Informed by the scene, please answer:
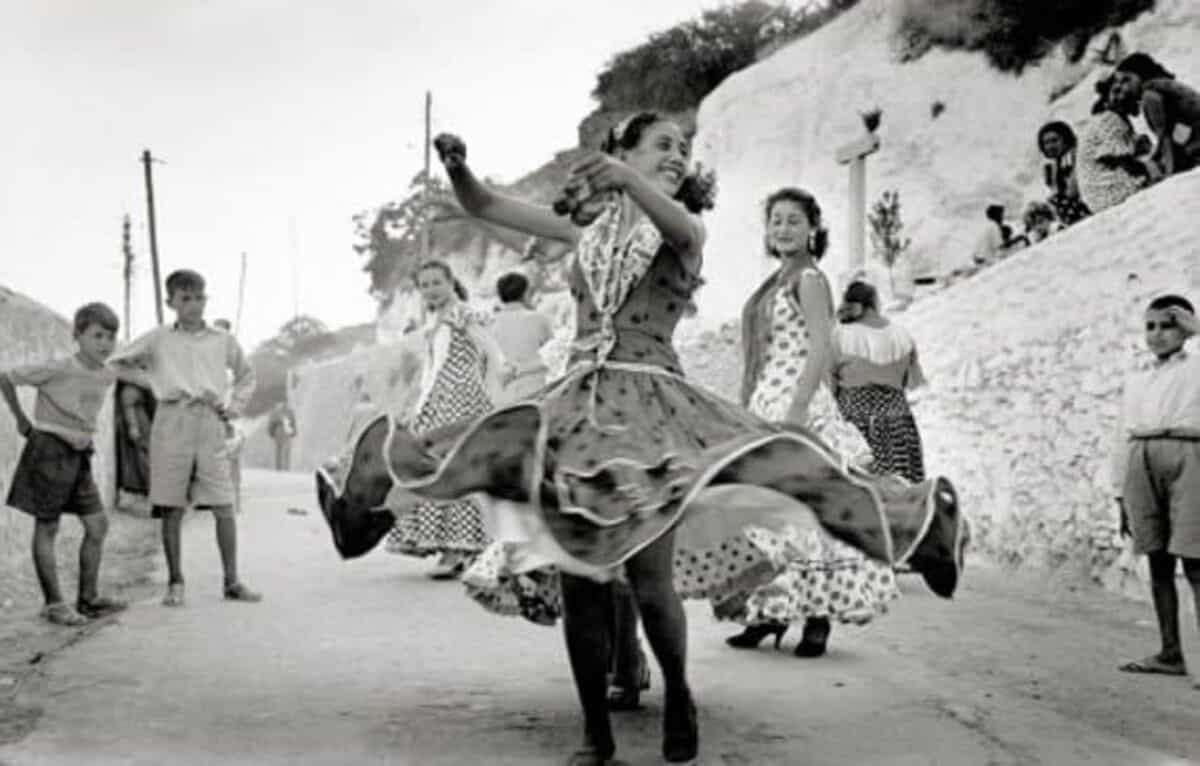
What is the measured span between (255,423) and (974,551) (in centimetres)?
4692

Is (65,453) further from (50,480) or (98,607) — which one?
(98,607)

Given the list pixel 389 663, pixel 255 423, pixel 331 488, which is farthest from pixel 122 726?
pixel 255 423

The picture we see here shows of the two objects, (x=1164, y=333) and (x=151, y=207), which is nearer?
(x=1164, y=333)

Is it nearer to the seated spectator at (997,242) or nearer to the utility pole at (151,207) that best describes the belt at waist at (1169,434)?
the seated spectator at (997,242)

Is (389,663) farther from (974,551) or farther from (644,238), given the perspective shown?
(974,551)

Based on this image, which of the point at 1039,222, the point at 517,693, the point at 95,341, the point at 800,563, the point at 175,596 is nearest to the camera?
the point at 517,693

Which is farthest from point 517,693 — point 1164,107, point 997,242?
point 997,242

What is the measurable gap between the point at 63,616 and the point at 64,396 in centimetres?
105

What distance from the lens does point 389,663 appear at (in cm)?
512

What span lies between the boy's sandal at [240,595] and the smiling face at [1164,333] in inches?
178

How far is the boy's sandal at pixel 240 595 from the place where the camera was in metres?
6.97

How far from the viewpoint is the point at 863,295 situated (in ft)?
27.8

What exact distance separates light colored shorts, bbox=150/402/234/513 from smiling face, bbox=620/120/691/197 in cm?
392

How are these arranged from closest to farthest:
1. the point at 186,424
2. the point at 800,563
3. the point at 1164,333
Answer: the point at 1164,333 → the point at 800,563 → the point at 186,424
